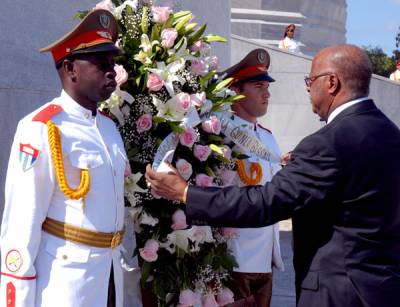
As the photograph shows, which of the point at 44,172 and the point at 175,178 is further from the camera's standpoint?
the point at 175,178

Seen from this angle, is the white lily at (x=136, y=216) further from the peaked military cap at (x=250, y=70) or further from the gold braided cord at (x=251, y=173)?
the peaked military cap at (x=250, y=70)

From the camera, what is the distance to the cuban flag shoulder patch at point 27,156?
2.81m

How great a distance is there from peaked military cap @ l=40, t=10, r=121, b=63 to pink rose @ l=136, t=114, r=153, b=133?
1.55ft

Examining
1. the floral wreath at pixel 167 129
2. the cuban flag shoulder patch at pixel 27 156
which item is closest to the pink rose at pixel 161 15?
the floral wreath at pixel 167 129

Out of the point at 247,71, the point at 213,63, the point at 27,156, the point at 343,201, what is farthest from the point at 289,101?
the point at 27,156

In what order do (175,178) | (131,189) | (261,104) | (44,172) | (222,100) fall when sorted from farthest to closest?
1. (261,104)
2. (222,100)
3. (131,189)
4. (175,178)
5. (44,172)

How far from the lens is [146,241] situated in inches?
143

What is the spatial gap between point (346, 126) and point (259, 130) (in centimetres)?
172

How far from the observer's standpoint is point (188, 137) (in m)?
3.56

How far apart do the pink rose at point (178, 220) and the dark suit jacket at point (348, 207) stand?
2.27ft

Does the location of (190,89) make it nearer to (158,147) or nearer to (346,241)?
(158,147)

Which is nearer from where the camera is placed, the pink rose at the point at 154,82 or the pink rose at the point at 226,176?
the pink rose at the point at 154,82

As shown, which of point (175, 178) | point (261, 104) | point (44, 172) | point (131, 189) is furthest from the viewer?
point (261, 104)

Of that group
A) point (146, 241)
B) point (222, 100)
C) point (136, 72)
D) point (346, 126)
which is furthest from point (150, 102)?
point (346, 126)
